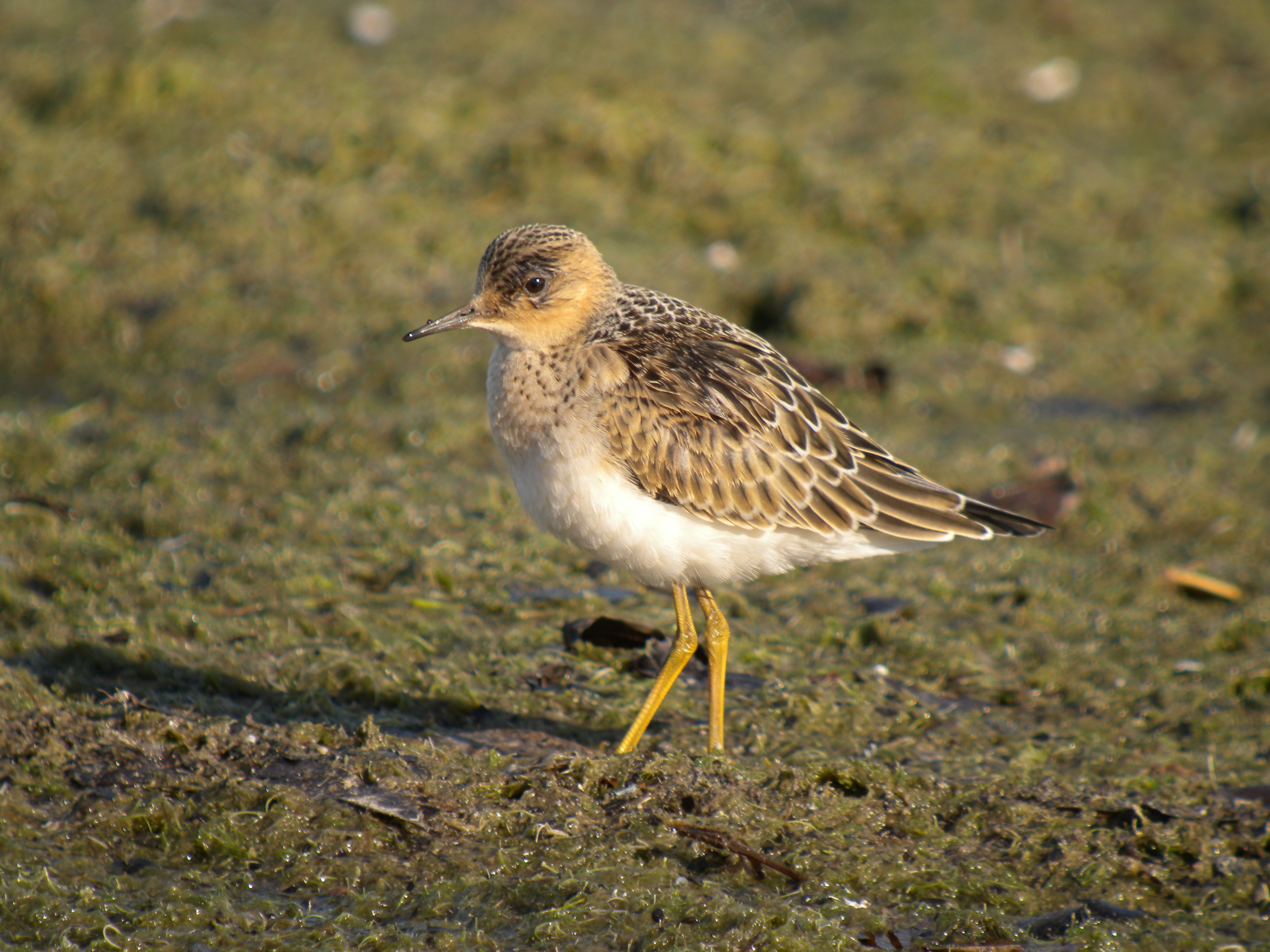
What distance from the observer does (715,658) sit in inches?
186

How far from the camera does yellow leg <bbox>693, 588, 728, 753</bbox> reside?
4.62m

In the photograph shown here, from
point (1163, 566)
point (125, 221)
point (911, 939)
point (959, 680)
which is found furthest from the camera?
point (125, 221)

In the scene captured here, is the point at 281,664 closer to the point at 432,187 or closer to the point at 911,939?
the point at 911,939

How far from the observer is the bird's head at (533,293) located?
487 centimetres

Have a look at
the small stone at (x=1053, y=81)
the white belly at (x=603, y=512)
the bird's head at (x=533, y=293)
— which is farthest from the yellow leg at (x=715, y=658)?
the small stone at (x=1053, y=81)

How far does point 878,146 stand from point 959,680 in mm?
5698

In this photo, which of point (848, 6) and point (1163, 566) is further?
point (848, 6)

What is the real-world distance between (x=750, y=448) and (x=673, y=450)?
13.2 inches

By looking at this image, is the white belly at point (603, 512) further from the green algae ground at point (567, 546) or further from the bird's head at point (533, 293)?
the green algae ground at point (567, 546)

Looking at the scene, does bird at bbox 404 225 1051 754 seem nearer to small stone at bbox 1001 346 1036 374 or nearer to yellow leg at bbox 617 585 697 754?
yellow leg at bbox 617 585 697 754

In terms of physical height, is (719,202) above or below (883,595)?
above

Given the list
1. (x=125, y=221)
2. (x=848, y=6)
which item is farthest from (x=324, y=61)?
(x=848, y=6)

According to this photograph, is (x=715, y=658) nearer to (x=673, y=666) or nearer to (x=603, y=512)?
(x=673, y=666)

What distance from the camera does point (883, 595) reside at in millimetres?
5980
